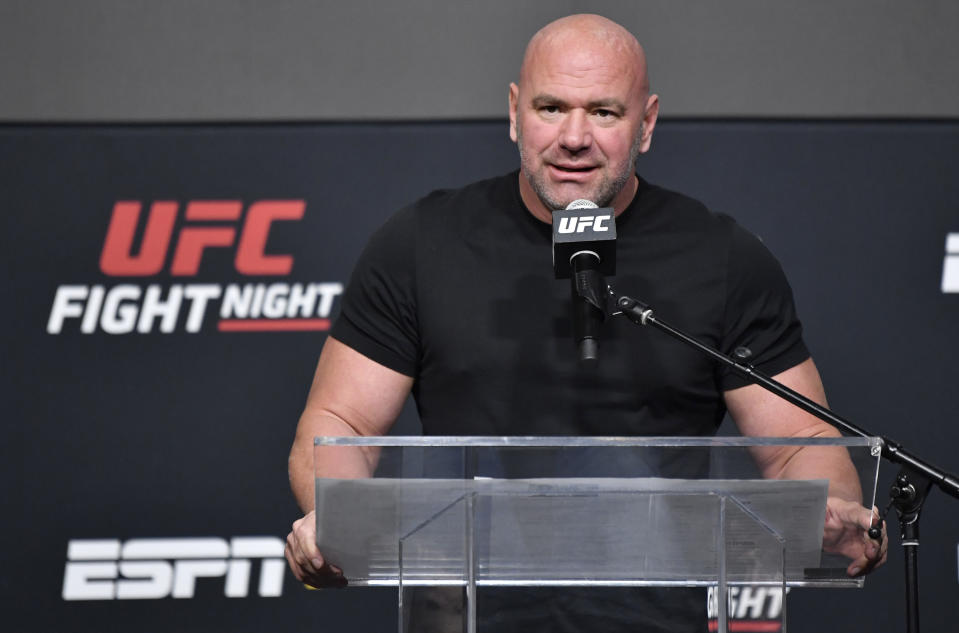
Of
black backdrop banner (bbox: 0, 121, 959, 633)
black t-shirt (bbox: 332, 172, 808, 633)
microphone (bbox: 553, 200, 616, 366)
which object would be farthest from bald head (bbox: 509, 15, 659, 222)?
black backdrop banner (bbox: 0, 121, 959, 633)

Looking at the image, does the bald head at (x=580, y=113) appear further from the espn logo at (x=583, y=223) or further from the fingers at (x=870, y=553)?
the fingers at (x=870, y=553)

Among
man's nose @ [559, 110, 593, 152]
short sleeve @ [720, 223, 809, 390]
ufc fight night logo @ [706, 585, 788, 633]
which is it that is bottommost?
ufc fight night logo @ [706, 585, 788, 633]

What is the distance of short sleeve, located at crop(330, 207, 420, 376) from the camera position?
208 cm

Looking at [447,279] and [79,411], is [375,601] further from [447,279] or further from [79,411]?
[447,279]

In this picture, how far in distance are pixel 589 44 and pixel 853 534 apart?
37.3 inches

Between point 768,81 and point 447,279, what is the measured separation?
4.59 feet

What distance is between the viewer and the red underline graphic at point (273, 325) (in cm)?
303

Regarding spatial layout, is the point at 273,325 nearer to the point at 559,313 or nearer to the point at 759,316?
the point at 559,313

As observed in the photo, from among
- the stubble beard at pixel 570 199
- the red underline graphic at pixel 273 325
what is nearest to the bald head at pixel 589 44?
the stubble beard at pixel 570 199

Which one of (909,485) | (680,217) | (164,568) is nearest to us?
(909,485)

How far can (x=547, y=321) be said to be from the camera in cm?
206

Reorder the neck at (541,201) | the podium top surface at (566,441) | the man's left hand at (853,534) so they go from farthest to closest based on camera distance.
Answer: the neck at (541,201) → the man's left hand at (853,534) → the podium top surface at (566,441)

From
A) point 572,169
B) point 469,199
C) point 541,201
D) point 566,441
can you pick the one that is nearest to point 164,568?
point 469,199

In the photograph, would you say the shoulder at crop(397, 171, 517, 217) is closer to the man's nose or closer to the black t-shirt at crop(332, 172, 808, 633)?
the black t-shirt at crop(332, 172, 808, 633)
